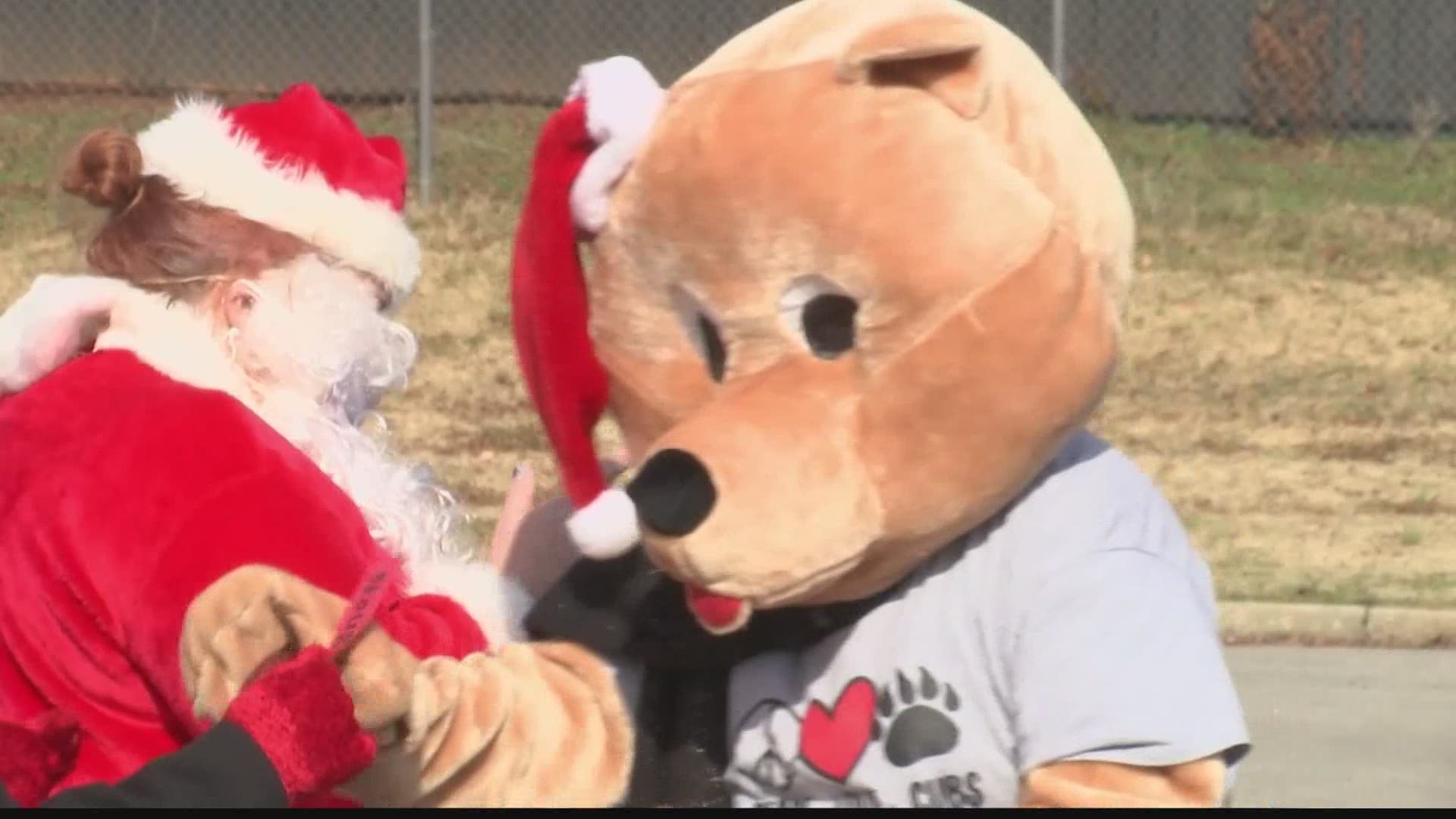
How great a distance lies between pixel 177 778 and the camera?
2.27m

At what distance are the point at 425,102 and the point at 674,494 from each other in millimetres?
9051

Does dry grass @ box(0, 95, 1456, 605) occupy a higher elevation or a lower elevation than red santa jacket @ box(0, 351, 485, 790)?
lower

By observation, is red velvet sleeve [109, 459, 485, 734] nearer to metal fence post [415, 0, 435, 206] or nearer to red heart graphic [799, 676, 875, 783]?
red heart graphic [799, 676, 875, 783]

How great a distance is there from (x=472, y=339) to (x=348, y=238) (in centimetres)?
726

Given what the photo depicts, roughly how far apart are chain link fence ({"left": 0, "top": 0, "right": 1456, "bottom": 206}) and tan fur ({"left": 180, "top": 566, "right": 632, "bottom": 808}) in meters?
10.2

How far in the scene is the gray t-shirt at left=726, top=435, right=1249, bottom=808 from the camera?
2387 millimetres

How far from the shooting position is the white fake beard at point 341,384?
9.82 feet

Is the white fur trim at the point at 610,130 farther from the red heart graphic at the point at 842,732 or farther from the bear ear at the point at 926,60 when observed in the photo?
the red heart graphic at the point at 842,732

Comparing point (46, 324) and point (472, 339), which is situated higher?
point (46, 324)

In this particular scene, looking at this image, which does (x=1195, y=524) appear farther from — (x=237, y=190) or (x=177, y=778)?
(x=177, y=778)

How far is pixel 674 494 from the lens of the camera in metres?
2.35

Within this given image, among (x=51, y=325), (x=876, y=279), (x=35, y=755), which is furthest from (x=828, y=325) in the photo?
(x=51, y=325)

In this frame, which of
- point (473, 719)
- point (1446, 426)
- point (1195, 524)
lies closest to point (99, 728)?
point (473, 719)

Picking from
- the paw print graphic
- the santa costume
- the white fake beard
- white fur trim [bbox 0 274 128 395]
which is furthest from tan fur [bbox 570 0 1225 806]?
white fur trim [bbox 0 274 128 395]
